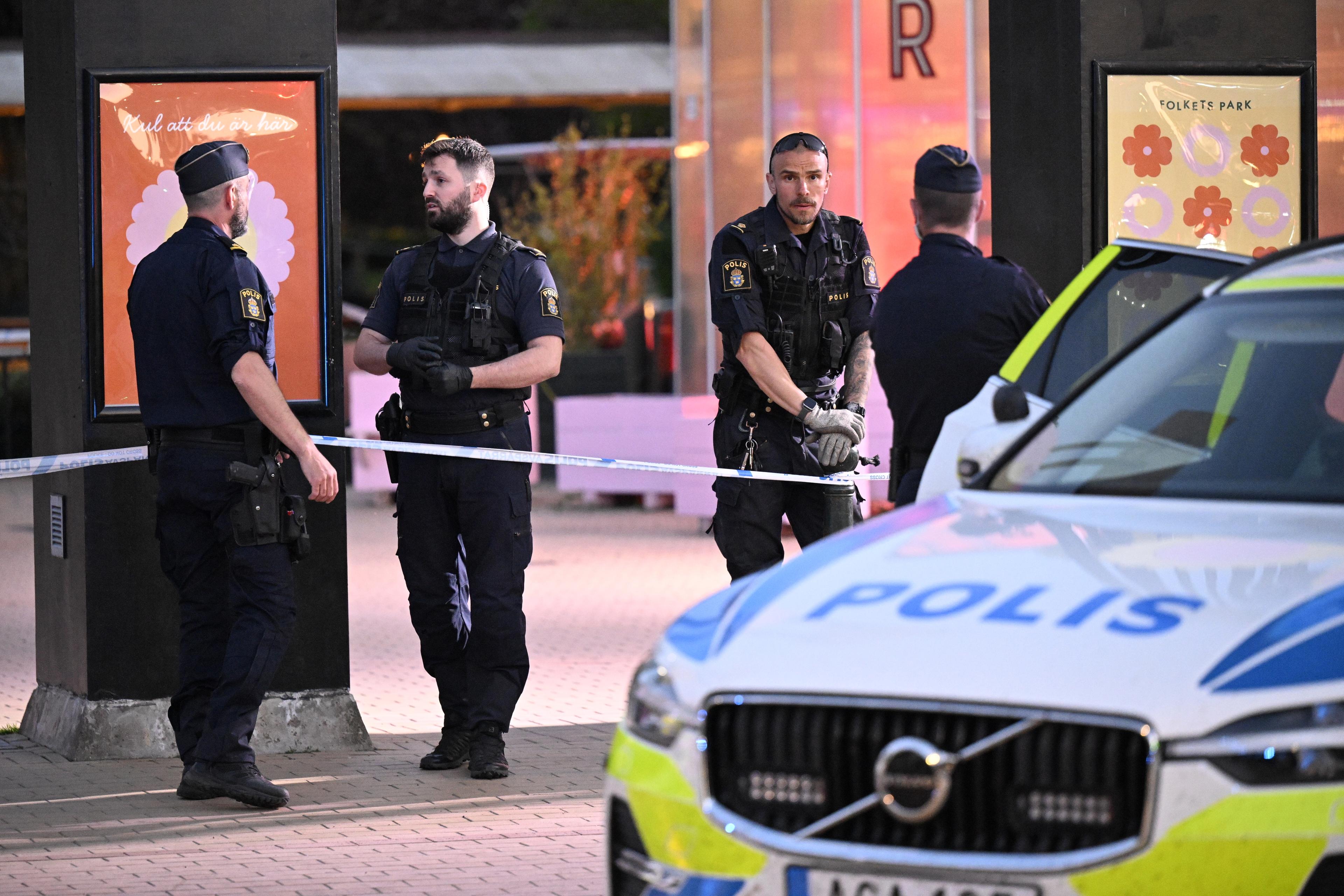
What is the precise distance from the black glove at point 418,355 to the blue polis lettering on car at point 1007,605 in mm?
3217

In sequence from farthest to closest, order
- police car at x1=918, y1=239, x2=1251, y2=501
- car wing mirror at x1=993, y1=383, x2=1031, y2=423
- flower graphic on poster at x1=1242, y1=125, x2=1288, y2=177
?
flower graphic on poster at x1=1242, y1=125, x2=1288, y2=177, police car at x1=918, y1=239, x2=1251, y2=501, car wing mirror at x1=993, y1=383, x2=1031, y2=423

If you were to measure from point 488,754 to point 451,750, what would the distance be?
230mm

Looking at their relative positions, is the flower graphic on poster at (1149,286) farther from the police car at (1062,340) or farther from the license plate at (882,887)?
the license plate at (882,887)

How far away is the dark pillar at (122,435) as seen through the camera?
7215mm

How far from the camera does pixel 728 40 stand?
21219mm

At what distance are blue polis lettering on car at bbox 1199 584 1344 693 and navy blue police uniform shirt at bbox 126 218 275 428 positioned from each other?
12.3 ft

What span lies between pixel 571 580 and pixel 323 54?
6501mm

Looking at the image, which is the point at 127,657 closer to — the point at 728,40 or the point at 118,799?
the point at 118,799

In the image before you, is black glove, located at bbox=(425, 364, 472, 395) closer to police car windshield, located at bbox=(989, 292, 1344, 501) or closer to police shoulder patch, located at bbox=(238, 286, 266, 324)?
police shoulder patch, located at bbox=(238, 286, 266, 324)

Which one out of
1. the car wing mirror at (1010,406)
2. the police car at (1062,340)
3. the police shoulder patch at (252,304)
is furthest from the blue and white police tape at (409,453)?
the car wing mirror at (1010,406)

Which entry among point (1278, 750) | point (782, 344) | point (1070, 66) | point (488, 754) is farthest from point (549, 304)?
point (1278, 750)

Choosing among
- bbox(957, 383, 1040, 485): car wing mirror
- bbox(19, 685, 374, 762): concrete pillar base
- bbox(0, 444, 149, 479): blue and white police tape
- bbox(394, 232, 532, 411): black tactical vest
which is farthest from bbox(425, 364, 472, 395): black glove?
bbox(957, 383, 1040, 485): car wing mirror

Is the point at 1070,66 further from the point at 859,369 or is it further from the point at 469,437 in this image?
the point at 469,437

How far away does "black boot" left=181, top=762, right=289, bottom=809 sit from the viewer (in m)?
6.28
